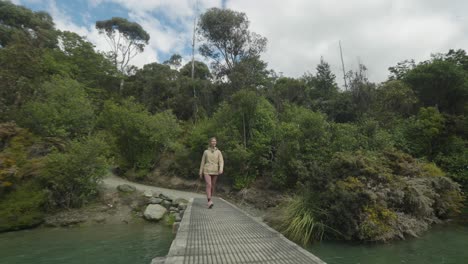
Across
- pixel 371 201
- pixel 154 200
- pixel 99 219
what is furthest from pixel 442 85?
pixel 99 219

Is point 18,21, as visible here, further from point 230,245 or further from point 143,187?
point 230,245

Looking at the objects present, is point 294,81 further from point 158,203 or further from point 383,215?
point 383,215

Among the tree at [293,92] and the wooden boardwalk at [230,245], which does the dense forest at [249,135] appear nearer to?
the tree at [293,92]

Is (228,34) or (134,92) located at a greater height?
(228,34)

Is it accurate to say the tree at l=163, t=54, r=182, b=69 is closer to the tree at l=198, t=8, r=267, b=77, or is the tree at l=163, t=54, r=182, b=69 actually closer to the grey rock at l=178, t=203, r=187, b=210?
the tree at l=198, t=8, r=267, b=77

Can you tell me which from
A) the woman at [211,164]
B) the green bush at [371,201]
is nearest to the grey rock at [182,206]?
the woman at [211,164]

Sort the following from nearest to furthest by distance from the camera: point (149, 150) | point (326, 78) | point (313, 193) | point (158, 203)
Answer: point (313, 193), point (158, 203), point (149, 150), point (326, 78)

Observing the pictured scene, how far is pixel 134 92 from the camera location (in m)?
29.3

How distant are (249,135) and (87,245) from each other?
9.57 m

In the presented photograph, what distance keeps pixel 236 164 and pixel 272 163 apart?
1.93 m

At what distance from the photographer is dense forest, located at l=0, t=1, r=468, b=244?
289 inches

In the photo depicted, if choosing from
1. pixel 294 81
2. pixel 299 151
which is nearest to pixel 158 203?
pixel 299 151

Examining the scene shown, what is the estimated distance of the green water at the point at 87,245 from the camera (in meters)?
6.22

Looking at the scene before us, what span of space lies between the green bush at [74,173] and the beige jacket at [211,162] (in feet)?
21.4
